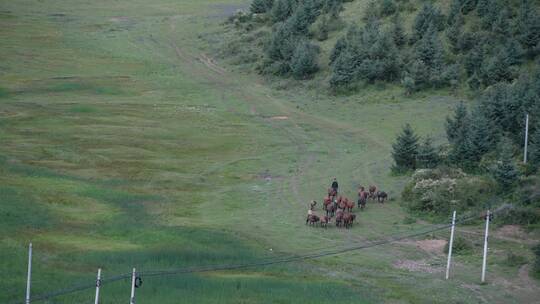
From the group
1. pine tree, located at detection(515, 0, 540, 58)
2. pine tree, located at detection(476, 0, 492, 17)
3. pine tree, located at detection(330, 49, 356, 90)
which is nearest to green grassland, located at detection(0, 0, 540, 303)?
pine tree, located at detection(330, 49, 356, 90)

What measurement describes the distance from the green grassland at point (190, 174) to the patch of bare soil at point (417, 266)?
20cm

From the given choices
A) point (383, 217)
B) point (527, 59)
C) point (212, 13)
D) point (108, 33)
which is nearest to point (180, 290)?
point (383, 217)

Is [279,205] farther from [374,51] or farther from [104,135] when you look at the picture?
[374,51]

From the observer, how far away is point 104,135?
67.9 metres

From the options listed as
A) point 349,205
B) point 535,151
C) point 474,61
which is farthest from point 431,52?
point 349,205

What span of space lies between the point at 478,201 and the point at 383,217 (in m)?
4.71

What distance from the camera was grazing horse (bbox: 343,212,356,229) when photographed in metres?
49.1

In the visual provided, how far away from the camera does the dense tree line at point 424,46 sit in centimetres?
7700

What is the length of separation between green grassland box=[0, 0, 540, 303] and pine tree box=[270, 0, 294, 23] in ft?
20.1

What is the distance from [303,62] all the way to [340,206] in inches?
1461

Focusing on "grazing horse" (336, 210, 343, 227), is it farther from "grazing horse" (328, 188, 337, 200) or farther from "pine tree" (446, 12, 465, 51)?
"pine tree" (446, 12, 465, 51)

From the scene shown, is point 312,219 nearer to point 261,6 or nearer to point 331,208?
point 331,208

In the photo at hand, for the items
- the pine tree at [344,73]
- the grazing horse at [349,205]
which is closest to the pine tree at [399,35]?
the pine tree at [344,73]

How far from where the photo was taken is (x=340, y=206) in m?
50.9
